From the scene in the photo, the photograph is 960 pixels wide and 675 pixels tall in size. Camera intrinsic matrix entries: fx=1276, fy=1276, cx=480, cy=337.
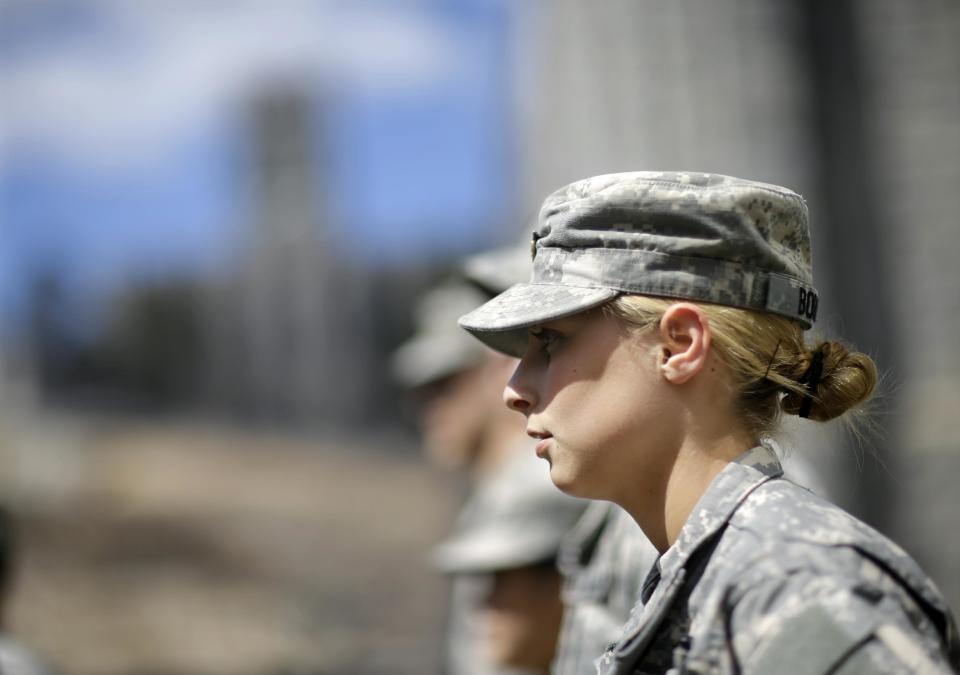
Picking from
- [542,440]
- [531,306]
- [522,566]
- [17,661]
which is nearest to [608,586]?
[522,566]

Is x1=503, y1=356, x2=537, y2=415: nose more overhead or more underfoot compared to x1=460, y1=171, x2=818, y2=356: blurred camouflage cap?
more underfoot

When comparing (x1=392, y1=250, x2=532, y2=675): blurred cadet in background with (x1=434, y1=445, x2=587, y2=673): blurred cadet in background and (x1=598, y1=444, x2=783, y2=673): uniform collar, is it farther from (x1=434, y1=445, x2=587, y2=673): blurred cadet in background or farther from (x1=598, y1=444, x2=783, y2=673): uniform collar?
(x1=598, y1=444, x2=783, y2=673): uniform collar

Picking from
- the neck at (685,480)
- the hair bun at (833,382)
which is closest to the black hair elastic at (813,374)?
the hair bun at (833,382)

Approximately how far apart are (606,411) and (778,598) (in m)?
0.34

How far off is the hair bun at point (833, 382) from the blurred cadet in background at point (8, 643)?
76.9 inches

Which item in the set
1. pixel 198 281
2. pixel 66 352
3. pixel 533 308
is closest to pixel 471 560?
pixel 533 308

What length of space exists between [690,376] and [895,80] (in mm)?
5564

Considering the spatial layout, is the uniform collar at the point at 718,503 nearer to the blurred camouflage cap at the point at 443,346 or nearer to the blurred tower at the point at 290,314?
the blurred camouflage cap at the point at 443,346

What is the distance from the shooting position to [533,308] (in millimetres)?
1600

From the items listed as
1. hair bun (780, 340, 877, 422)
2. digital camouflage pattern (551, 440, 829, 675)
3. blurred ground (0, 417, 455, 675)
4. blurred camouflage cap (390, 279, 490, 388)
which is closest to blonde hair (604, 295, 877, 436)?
hair bun (780, 340, 877, 422)

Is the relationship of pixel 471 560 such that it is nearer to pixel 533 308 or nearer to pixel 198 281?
pixel 533 308

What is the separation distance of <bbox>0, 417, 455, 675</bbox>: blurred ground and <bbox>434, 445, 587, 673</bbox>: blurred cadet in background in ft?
15.0

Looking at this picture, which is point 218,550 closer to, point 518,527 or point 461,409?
point 461,409

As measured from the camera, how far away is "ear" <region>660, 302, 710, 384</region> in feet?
5.05
